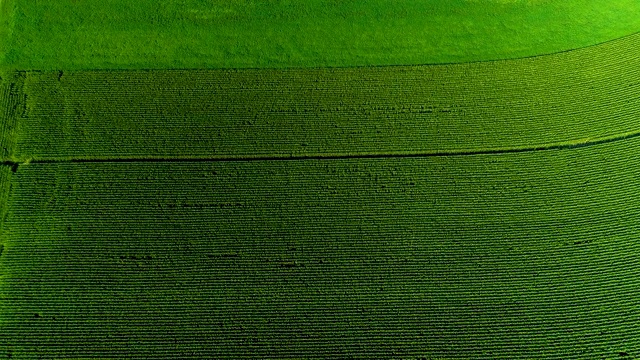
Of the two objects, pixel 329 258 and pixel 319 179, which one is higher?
pixel 319 179

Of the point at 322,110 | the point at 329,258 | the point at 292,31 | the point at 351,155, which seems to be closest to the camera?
the point at 329,258

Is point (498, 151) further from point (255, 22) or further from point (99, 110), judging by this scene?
point (99, 110)

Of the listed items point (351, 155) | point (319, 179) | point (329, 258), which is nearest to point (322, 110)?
point (351, 155)

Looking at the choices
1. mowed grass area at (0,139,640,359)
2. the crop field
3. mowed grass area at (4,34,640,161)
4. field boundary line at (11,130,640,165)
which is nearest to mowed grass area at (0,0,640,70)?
the crop field

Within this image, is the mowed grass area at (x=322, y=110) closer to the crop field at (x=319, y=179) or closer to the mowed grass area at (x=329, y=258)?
the crop field at (x=319, y=179)

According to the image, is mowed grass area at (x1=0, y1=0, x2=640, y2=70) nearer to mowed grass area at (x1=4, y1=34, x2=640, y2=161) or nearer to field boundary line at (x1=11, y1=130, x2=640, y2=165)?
mowed grass area at (x1=4, y1=34, x2=640, y2=161)

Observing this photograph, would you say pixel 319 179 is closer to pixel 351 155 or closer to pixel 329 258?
pixel 351 155

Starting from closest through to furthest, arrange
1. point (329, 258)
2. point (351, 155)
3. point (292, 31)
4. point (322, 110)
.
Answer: point (329, 258) < point (351, 155) < point (322, 110) < point (292, 31)

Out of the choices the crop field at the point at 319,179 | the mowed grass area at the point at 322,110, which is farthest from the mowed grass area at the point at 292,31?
the mowed grass area at the point at 322,110
